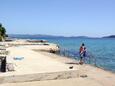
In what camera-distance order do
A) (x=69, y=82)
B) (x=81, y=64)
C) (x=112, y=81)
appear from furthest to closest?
1. (x=81, y=64)
2. (x=112, y=81)
3. (x=69, y=82)

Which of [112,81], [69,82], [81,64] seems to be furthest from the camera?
[81,64]

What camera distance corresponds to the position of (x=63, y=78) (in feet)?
55.3

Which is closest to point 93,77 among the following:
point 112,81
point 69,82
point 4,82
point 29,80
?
point 112,81

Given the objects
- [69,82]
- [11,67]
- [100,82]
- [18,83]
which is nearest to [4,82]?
[18,83]

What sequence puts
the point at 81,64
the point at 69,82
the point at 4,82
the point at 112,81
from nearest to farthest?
the point at 4,82
the point at 69,82
the point at 112,81
the point at 81,64

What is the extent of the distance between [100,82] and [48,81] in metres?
2.82

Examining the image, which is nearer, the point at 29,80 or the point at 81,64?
the point at 29,80

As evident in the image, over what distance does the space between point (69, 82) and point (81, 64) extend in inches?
325

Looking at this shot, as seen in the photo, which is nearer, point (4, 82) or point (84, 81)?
point (4, 82)

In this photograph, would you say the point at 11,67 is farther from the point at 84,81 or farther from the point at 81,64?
the point at 81,64

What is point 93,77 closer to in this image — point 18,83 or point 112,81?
point 112,81

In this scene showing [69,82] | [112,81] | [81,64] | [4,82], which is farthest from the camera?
[81,64]

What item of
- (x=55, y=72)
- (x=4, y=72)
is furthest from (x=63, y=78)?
(x=4, y=72)

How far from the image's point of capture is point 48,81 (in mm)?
16062
